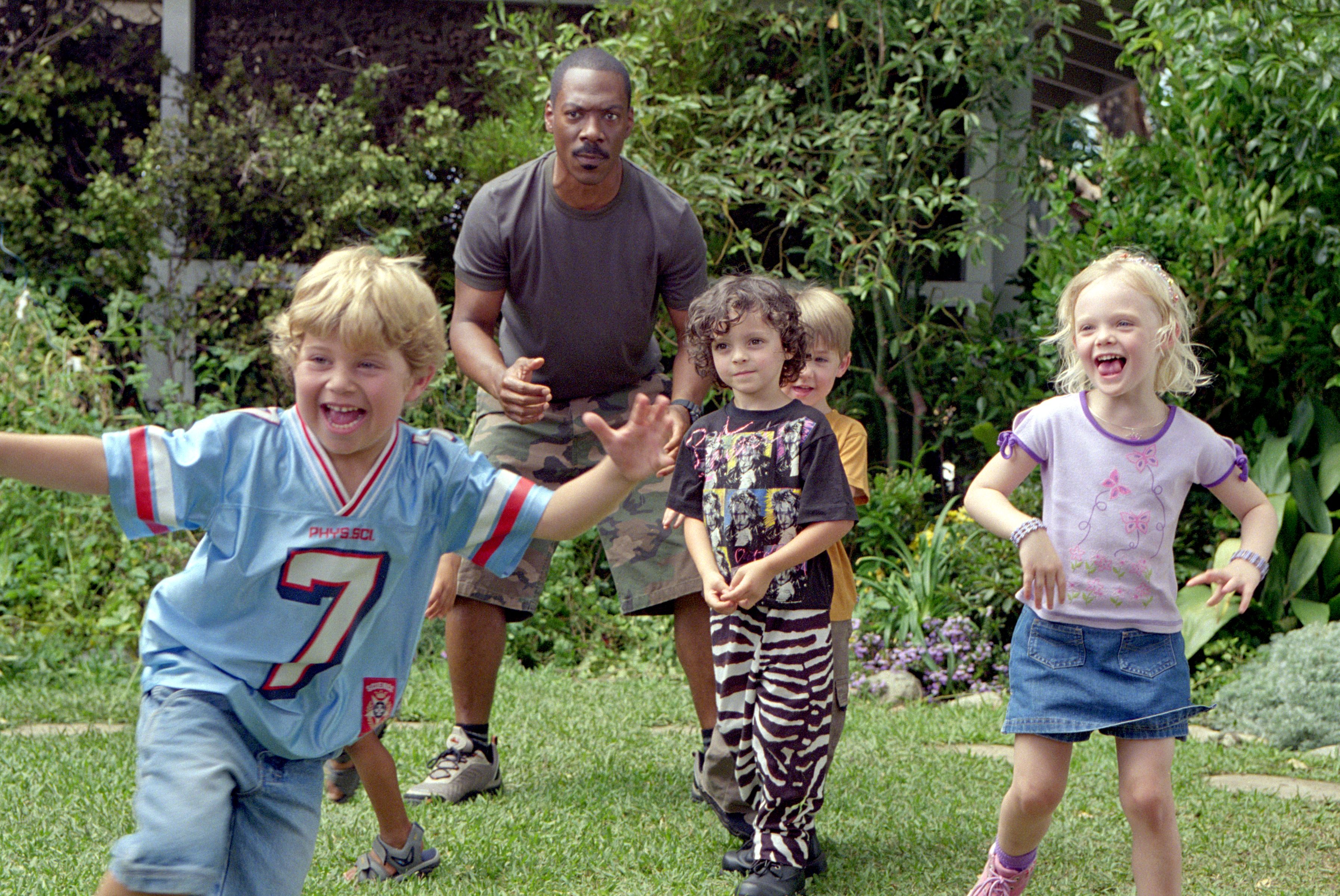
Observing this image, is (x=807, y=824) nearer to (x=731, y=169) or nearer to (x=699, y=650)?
(x=699, y=650)

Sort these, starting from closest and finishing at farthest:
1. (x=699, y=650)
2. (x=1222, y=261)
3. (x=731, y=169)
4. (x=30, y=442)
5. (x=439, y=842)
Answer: (x=30, y=442)
(x=439, y=842)
(x=699, y=650)
(x=1222, y=261)
(x=731, y=169)

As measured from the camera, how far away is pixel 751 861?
117 inches

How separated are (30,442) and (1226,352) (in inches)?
202

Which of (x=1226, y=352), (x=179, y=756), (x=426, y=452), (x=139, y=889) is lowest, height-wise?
(x=139, y=889)

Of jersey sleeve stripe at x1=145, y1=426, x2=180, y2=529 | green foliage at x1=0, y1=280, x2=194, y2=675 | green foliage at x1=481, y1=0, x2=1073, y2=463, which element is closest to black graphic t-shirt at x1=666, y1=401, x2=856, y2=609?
jersey sleeve stripe at x1=145, y1=426, x2=180, y2=529

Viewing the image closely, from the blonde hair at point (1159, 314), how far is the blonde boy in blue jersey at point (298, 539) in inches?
46.3

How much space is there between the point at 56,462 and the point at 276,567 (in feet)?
1.24

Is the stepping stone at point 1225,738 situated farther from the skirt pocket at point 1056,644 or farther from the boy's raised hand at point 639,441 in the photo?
the boy's raised hand at point 639,441

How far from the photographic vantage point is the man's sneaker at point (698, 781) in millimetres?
3365

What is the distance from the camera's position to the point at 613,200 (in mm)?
3689

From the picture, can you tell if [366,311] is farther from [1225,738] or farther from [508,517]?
[1225,738]

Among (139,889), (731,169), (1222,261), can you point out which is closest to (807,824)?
(139,889)

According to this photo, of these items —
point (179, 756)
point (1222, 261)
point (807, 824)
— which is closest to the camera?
point (179, 756)

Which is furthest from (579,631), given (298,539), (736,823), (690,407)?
(298,539)
